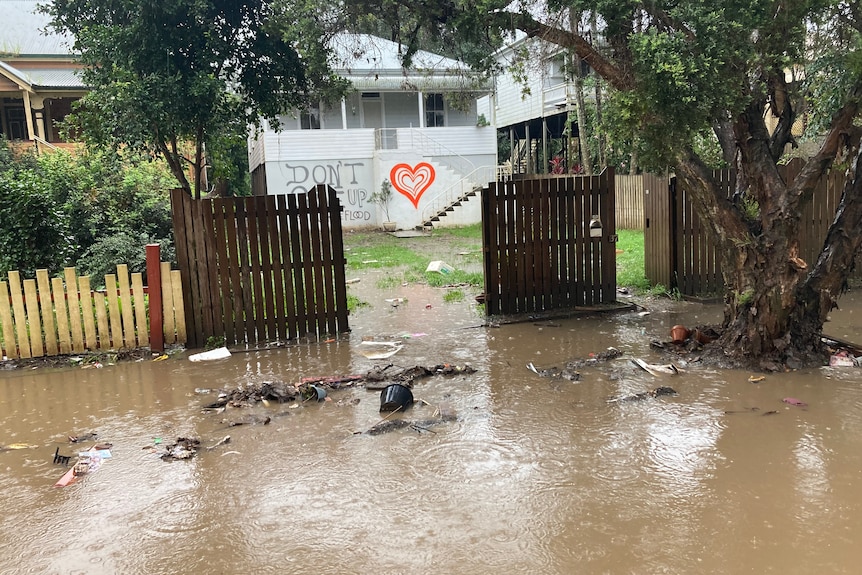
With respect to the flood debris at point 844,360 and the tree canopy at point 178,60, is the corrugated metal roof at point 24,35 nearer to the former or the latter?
the tree canopy at point 178,60

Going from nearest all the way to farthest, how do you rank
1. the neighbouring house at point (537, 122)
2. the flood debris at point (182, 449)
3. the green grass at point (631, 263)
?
the flood debris at point (182, 449), the green grass at point (631, 263), the neighbouring house at point (537, 122)

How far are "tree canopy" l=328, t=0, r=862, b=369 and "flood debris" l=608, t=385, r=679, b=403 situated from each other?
46.7 inches

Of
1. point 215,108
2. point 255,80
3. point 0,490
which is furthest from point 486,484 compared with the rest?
point 255,80

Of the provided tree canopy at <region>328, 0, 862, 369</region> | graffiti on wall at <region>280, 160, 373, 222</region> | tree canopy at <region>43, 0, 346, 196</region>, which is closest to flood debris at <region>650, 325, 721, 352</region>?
tree canopy at <region>328, 0, 862, 369</region>

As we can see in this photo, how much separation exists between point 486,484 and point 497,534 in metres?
0.58

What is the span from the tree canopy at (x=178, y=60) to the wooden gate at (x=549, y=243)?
11.4 ft

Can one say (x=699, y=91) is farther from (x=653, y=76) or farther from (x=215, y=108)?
(x=215, y=108)

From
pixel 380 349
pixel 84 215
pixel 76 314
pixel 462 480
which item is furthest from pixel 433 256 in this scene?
pixel 462 480

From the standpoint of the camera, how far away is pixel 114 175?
12688 mm

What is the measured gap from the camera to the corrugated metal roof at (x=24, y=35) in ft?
85.1

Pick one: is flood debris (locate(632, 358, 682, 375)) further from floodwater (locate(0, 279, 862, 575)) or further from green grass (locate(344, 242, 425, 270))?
green grass (locate(344, 242, 425, 270))

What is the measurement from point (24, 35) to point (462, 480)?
31.4 m

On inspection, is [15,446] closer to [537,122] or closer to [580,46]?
[580,46]

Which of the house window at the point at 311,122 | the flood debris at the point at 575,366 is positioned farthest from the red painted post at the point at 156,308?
the house window at the point at 311,122
